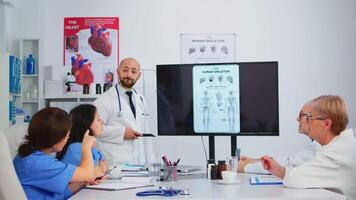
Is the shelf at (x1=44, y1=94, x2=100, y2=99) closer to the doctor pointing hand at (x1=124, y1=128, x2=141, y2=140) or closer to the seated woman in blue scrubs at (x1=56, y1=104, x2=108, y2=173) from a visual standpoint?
the doctor pointing hand at (x1=124, y1=128, x2=141, y2=140)

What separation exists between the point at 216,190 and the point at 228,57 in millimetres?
2798

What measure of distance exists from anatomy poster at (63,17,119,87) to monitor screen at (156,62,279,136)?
1.68 m

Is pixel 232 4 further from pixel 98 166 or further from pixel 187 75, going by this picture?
pixel 98 166

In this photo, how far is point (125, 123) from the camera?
12.2 feet

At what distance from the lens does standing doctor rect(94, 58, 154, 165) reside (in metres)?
3.58

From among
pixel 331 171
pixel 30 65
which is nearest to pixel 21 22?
pixel 30 65

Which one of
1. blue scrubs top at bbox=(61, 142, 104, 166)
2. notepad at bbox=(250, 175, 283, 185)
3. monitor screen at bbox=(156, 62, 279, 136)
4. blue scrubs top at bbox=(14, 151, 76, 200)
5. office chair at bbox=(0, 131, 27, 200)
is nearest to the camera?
office chair at bbox=(0, 131, 27, 200)

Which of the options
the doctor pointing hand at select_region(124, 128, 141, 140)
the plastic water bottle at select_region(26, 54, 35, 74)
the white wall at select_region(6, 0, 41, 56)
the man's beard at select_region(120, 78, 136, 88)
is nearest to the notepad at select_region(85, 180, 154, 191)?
the doctor pointing hand at select_region(124, 128, 141, 140)

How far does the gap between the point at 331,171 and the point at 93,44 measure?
10.2ft

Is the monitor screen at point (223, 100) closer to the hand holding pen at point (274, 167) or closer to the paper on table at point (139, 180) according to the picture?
the hand holding pen at point (274, 167)

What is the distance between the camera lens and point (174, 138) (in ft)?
15.1

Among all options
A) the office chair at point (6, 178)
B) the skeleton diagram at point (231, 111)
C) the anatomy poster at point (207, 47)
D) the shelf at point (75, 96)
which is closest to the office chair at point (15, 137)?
the office chair at point (6, 178)

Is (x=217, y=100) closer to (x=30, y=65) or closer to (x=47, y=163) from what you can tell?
(x=47, y=163)

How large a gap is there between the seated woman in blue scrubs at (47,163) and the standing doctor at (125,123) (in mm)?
1425
